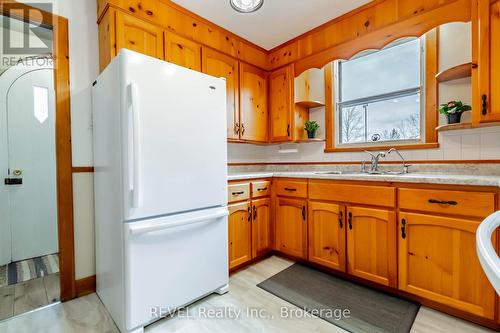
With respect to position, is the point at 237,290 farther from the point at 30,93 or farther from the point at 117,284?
the point at 30,93

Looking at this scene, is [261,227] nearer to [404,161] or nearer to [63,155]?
[404,161]

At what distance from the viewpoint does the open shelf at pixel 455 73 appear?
176cm

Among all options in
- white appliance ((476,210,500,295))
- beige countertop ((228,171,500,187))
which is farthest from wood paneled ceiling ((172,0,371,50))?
white appliance ((476,210,500,295))

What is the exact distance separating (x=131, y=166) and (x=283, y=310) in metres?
1.43

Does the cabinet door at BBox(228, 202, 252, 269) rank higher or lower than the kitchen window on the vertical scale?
lower

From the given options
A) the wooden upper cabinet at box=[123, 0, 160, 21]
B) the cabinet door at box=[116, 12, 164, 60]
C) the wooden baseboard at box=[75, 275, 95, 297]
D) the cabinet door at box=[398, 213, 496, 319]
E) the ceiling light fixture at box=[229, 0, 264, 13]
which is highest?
the ceiling light fixture at box=[229, 0, 264, 13]

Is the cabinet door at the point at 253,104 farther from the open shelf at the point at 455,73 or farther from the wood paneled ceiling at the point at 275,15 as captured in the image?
the open shelf at the point at 455,73

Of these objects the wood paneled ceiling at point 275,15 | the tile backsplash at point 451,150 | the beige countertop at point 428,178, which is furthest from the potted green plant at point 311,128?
the wood paneled ceiling at point 275,15

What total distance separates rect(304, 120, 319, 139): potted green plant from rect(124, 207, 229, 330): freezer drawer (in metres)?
1.49

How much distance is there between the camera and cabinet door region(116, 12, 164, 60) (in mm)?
1833

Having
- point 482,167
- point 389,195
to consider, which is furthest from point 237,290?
point 482,167

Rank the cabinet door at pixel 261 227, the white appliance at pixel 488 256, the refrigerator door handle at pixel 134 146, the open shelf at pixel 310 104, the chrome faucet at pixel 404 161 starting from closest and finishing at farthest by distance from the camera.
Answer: the white appliance at pixel 488 256, the refrigerator door handle at pixel 134 146, the chrome faucet at pixel 404 161, the cabinet door at pixel 261 227, the open shelf at pixel 310 104

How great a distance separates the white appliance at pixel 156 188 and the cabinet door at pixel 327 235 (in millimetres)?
878

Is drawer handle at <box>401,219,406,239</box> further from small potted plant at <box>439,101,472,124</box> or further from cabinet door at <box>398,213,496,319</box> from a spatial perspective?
small potted plant at <box>439,101,472,124</box>
